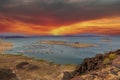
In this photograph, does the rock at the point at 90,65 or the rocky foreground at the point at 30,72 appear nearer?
the rock at the point at 90,65

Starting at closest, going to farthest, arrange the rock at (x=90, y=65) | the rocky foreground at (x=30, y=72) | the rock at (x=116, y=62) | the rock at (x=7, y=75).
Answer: the rock at (x=116, y=62), the rock at (x=90, y=65), the rock at (x=7, y=75), the rocky foreground at (x=30, y=72)

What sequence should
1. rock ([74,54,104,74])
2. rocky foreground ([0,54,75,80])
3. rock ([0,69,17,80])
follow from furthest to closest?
rocky foreground ([0,54,75,80]) < rock ([0,69,17,80]) < rock ([74,54,104,74])

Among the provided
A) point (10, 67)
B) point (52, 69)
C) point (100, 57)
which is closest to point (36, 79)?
point (52, 69)

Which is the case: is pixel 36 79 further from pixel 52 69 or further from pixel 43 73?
pixel 52 69

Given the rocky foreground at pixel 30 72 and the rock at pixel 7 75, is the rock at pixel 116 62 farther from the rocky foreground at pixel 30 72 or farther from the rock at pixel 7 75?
the rock at pixel 7 75

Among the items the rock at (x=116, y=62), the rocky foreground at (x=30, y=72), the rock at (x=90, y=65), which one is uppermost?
the rock at (x=116, y=62)

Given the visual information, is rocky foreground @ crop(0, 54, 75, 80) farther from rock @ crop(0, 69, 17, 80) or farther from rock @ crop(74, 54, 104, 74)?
rock @ crop(74, 54, 104, 74)

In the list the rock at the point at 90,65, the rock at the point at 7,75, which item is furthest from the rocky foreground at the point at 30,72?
the rock at the point at 90,65

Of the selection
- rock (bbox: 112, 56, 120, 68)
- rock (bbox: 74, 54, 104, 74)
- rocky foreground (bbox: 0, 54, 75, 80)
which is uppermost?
rock (bbox: 112, 56, 120, 68)

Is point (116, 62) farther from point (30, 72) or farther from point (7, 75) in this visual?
point (30, 72)

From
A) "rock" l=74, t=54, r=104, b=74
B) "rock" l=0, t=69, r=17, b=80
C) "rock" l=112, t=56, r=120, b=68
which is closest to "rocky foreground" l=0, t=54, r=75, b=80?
"rock" l=0, t=69, r=17, b=80

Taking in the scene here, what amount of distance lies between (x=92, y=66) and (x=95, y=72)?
3699 mm

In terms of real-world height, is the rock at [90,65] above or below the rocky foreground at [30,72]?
above

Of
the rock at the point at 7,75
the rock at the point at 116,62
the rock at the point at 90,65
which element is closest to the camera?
the rock at the point at 116,62
